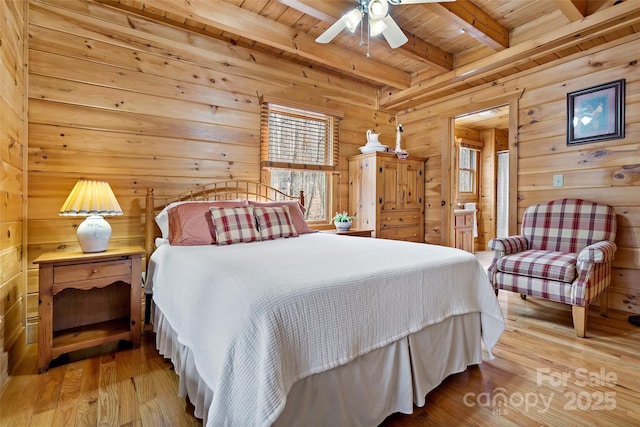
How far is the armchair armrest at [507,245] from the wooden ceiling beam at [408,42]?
208 centimetres

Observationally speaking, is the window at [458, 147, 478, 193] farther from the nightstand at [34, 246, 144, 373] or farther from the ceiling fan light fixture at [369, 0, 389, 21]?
the nightstand at [34, 246, 144, 373]

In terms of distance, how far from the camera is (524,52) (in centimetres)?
302

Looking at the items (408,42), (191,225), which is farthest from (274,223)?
(408,42)

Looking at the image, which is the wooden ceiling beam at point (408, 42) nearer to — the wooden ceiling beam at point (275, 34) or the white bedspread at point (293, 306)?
the wooden ceiling beam at point (275, 34)

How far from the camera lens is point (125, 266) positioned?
2131 millimetres

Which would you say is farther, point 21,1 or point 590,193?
point 590,193

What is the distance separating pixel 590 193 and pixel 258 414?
3504 millimetres

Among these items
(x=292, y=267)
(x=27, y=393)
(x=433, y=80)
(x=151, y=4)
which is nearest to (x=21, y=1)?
(x=151, y=4)

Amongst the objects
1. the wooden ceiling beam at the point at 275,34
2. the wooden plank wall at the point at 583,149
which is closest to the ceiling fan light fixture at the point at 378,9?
the wooden ceiling beam at the point at 275,34

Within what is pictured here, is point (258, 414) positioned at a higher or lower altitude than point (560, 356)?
higher

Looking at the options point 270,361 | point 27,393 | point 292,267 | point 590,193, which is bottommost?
point 27,393

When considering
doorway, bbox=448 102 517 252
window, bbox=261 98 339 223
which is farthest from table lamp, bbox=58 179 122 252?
doorway, bbox=448 102 517 252

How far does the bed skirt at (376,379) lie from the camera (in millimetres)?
1180

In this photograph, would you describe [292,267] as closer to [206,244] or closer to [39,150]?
[206,244]
